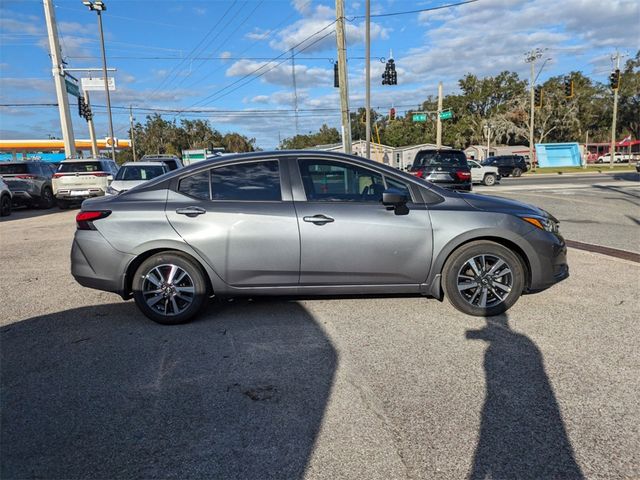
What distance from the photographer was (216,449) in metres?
2.46

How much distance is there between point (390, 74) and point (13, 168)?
58.5 feet

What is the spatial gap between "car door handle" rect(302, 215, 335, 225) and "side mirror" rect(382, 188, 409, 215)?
542mm

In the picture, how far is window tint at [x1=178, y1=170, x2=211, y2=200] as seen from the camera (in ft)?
14.2

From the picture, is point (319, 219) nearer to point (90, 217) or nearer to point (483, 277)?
point (483, 277)

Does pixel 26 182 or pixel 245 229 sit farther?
pixel 26 182

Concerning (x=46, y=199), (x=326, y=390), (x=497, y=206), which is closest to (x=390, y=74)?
(x=46, y=199)

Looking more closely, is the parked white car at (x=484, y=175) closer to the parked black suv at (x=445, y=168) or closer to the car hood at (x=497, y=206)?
the parked black suv at (x=445, y=168)

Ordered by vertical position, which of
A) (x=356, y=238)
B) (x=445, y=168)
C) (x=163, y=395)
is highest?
(x=445, y=168)

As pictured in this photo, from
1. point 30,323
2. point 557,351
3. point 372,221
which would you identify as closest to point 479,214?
point 372,221

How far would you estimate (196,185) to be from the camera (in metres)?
4.36

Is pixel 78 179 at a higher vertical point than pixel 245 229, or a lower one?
higher

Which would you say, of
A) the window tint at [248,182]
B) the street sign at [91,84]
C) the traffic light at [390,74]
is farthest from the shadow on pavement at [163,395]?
the street sign at [91,84]

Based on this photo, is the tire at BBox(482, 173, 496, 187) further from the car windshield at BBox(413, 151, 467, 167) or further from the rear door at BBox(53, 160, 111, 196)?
the rear door at BBox(53, 160, 111, 196)

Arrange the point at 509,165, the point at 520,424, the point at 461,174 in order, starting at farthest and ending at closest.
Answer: the point at 509,165, the point at 461,174, the point at 520,424
